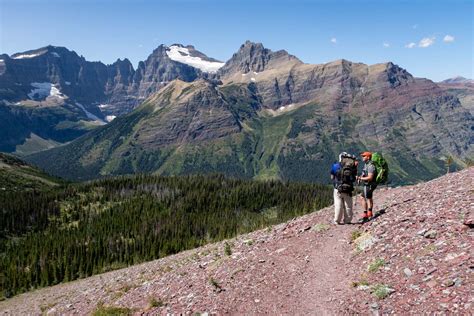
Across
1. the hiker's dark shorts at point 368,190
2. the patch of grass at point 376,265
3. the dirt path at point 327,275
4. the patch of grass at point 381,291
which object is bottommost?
the dirt path at point 327,275

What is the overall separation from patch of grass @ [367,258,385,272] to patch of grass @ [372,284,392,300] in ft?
6.41

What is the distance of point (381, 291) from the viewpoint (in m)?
19.5

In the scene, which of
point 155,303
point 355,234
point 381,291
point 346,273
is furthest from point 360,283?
point 155,303

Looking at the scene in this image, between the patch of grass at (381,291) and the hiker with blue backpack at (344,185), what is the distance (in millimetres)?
11664

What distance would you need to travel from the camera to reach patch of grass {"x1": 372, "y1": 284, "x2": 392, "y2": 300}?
19297mm

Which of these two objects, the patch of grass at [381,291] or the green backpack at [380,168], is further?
the green backpack at [380,168]

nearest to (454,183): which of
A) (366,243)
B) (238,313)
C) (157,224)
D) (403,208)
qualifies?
(403,208)

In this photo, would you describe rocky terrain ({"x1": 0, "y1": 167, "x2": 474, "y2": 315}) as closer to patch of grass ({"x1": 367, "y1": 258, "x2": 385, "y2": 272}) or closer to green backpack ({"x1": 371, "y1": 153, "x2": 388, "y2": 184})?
patch of grass ({"x1": 367, "y1": 258, "x2": 385, "y2": 272})

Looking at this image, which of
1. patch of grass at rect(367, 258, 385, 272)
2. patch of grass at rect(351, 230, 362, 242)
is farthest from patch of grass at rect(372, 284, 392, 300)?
patch of grass at rect(351, 230, 362, 242)

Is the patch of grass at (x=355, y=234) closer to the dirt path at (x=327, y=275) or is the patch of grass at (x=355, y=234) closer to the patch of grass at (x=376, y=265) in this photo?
the dirt path at (x=327, y=275)

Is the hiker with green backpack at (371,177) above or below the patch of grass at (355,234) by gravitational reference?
above

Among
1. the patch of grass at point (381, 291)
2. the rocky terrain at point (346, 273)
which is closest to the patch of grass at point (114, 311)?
the rocky terrain at point (346, 273)

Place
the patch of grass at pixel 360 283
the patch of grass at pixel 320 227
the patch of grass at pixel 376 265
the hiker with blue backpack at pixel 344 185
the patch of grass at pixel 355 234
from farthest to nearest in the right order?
the patch of grass at pixel 320 227 < the hiker with blue backpack at pixel 344 185 < the patch of grass at pixel 355 234 < the patch of grass at pixel 376 265 < the patch of grass at pixel 360 283

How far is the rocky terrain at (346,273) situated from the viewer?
61.7 ft
